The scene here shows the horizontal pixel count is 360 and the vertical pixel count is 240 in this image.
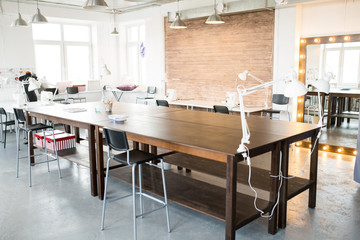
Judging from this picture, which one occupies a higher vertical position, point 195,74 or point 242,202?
point 195,74

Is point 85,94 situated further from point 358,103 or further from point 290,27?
point 358,103

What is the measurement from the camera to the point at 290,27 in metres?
5.88

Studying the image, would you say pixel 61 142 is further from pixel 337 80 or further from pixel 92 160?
pixel 337 80

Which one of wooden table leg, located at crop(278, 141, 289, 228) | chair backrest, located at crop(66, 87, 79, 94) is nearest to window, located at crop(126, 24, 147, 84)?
chair backrest, located at crop(66, 87, 79, 94)

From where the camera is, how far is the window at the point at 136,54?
9.74 meters

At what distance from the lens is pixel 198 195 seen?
3.02 m

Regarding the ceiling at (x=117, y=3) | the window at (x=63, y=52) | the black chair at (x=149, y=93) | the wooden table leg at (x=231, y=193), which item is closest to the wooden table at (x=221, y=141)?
the wooden table leg at (x=231, y=193)

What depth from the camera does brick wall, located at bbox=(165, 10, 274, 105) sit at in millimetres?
6348

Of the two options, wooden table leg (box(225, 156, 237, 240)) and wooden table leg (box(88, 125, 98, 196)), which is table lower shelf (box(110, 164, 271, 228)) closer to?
wooden table leg (box(225, 156, 237, 240))

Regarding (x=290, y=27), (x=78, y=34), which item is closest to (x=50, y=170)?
(x=290, y=27)

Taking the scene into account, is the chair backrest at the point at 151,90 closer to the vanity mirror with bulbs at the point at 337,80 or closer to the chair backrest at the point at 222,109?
the chair backrest at the point at 222,109

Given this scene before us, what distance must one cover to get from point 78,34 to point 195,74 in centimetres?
405

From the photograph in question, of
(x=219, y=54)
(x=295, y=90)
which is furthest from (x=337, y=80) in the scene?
(x=295, y=90)

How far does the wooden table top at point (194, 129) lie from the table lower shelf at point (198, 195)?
0.51m
